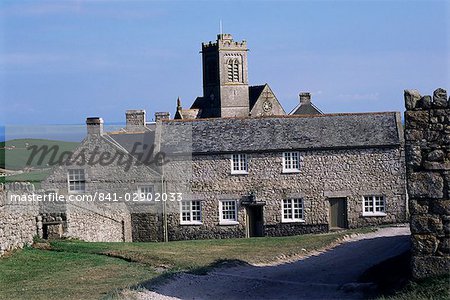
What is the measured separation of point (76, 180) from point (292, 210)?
11.2m

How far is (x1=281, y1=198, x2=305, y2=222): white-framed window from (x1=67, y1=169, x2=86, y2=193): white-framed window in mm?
10378

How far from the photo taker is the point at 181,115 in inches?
4697

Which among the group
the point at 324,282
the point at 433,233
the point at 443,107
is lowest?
the point at 324,282

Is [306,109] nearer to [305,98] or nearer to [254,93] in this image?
[305,98]

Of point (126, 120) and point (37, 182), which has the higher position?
point (126, 120)

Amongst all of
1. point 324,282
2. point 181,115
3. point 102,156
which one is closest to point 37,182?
point 102,156

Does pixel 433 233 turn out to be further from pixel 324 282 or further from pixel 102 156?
pixel 102 156

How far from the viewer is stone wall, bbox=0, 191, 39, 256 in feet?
96.1

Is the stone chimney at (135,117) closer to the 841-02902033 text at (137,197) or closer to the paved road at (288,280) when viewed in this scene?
the 841-02902033 text at (137,197)

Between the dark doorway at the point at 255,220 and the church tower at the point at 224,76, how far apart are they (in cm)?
8224

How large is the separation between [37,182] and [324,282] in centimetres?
2428

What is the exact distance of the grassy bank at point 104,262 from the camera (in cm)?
2347

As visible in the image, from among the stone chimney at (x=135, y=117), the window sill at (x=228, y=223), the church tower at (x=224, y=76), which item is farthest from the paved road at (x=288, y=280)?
the church tower at (x=224, y=76)

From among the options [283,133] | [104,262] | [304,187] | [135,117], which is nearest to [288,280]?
[104,262]
